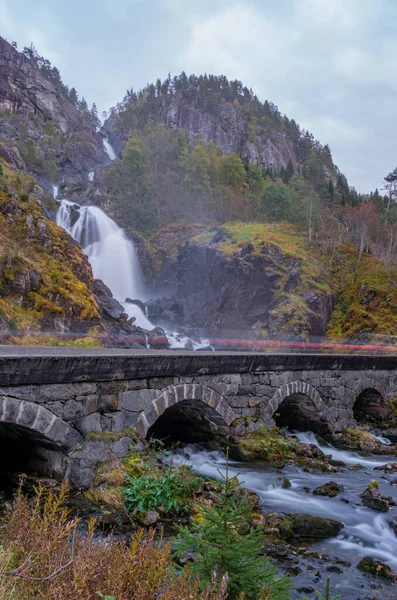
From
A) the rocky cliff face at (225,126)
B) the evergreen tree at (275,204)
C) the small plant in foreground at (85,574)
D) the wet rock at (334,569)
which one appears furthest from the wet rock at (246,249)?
the rocky cliff face at (225,126)

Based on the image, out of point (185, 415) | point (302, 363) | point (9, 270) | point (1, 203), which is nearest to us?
point (185, 415)

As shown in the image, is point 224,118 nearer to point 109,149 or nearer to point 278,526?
point 109,149

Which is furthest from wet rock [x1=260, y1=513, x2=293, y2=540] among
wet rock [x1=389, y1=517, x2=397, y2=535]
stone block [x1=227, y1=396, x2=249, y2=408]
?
stone block [x1=227, y1=396, x2=249, y2=408]

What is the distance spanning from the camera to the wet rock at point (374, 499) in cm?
Result: 856

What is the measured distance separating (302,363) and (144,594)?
11592 millimetres

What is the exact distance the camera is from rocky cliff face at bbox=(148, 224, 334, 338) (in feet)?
112

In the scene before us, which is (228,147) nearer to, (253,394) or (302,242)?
(302,242)

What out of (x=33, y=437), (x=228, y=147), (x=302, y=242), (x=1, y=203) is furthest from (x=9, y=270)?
(x=228, y=147)

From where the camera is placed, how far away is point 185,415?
11.8 m

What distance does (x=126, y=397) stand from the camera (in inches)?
329

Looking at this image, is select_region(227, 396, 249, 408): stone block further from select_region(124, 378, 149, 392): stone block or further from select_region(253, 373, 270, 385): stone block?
select_region(124, 378, 149, 392): stone block

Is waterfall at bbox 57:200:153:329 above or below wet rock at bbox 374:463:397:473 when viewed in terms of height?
above

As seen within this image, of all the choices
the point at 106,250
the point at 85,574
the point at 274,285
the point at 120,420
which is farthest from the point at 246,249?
the point at 85,574

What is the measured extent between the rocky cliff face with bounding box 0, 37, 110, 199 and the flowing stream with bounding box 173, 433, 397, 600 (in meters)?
46.7
